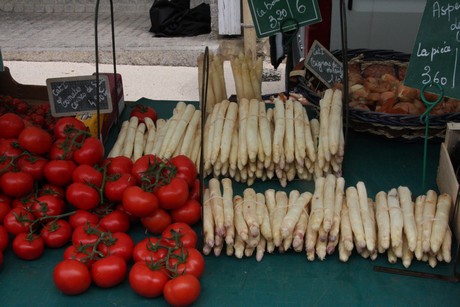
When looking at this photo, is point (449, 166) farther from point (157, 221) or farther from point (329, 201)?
point (157, 221)

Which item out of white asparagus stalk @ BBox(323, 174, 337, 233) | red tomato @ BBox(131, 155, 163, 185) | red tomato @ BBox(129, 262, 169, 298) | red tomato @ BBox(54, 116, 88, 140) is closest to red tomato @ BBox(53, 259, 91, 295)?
red tomato @ BBox(129, 262, 169, 298)

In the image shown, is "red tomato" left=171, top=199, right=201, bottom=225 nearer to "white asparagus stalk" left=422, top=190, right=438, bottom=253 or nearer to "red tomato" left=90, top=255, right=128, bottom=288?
"red tomato" left=90, top=255, right=128, bottom=288

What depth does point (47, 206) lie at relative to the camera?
1.98m

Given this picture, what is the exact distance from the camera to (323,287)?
1.84 m

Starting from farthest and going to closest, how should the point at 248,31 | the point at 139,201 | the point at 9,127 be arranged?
the point at 248,31
the point at 9,127
the point at 139,201

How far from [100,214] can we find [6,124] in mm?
602

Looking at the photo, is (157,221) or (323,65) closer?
(157,221)

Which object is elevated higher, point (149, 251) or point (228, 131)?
point (228, 131)

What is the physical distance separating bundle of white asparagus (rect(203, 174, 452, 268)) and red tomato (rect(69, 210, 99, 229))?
1.38 feet

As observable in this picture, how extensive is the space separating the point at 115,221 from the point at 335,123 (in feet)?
3.51

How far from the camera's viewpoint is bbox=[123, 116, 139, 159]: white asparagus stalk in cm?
253

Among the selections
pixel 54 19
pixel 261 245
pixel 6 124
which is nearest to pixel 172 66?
pixel 54 19

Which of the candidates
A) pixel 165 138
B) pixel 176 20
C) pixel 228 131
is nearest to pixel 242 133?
pixel 228 131

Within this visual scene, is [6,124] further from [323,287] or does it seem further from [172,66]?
[172,66]
